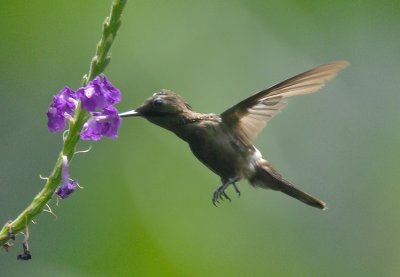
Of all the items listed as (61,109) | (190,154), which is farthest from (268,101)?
(190,154)

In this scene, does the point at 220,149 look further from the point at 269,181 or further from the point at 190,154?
the point at 190,154

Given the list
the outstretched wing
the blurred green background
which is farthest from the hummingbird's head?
the blurred green background

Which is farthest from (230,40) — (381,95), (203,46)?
(381,95)

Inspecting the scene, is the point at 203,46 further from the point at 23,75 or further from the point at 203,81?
the point at 23,75

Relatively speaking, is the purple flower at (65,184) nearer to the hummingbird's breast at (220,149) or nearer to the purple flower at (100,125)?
the purple flower at (100,125)

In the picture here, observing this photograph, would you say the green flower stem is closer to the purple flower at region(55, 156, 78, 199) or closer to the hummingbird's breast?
the purple flower at region(55, 156, 78, 199)
